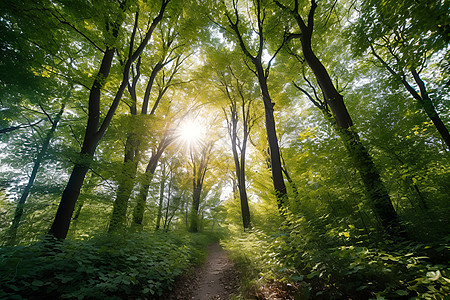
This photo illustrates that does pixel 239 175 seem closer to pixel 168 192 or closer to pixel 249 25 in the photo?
pixel 168 192

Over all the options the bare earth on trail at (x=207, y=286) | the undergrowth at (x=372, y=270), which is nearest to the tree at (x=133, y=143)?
the bare earth on trail at (x=207, y=286)

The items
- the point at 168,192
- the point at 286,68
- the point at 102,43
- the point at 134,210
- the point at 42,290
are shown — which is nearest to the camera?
the point at 42,290

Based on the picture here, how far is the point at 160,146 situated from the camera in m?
9.12

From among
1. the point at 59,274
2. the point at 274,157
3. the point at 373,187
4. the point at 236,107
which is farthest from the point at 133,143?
the point at 373,187

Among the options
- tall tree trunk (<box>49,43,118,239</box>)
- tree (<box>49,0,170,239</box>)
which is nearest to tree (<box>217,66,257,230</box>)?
tree (<box>49,0,170,239</box>)

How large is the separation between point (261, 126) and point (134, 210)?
957 centimetres

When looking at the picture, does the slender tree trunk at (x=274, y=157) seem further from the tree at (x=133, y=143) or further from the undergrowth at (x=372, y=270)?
the tree at (x=133, y=143)

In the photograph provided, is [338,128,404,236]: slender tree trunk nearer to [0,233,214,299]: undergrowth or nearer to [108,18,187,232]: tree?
[0,233,214,299]: undergrowth

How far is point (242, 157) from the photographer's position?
398 inches

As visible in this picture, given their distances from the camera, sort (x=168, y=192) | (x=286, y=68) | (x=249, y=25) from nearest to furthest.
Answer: (x=249, y=25), (x=286, y=68), (x=168, y=192)

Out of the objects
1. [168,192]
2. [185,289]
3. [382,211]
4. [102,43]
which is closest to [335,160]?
[382,211]

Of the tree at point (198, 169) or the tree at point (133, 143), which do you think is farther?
the tree at point (198, 169)

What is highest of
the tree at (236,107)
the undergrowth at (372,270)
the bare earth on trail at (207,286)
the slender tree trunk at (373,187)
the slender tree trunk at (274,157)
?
the tree at (236,107)

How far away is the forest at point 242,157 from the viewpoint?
2.52 meters
